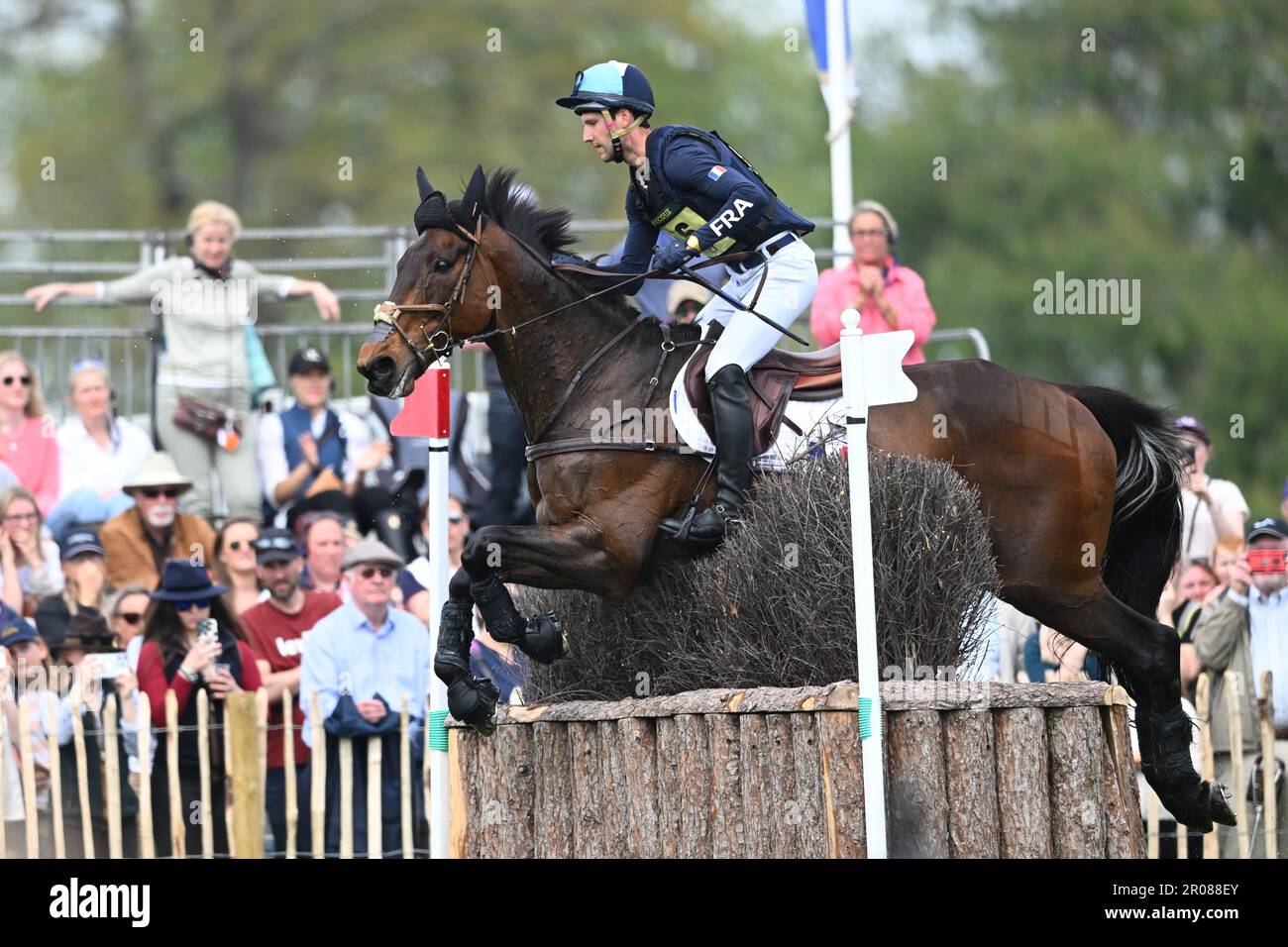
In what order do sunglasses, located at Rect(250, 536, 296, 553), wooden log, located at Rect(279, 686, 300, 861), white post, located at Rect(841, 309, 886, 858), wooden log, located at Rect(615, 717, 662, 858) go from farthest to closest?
sunglasses, located at Rect(250, 536, 296, 553), wooden log, located at Rect(279, 686, 300, 861), wooden log, located at Rect(615, 717, 662, 858), white post, located at Rect(841, 309, 886, 858)

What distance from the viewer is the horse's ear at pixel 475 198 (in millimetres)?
8773

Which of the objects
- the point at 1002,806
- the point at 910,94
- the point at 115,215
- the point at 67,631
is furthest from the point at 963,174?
the point at 1002,806

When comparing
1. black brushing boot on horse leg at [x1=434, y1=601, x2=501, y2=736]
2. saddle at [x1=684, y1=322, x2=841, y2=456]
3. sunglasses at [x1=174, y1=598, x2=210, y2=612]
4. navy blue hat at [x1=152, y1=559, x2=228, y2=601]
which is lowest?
black brushing boot on horse leg at [x1=434, y1=601, x2=501, y2=736]

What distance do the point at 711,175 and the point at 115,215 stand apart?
79.3ft

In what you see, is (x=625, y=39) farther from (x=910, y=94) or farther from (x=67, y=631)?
(x=67, y=631)

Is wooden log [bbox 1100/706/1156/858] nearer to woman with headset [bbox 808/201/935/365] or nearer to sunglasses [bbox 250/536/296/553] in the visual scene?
woman with headset [bbox 808/201/935/365]

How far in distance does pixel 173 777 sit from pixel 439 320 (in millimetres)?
3276

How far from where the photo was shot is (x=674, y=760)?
8133mm

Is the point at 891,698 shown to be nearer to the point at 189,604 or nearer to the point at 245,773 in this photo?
the point at 245,773

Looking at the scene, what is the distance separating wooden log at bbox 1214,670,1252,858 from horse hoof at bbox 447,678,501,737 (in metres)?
4.10

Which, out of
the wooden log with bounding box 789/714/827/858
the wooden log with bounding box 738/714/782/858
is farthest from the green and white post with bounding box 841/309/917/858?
the wooden log with bounding box 738/714/782/858

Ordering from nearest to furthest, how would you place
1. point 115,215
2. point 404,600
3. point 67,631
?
point 67,631
point 404,600
point 115,215

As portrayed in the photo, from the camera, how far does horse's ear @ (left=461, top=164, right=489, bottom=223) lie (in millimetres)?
8773

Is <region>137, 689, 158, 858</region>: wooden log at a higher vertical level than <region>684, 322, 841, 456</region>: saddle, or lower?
lower
